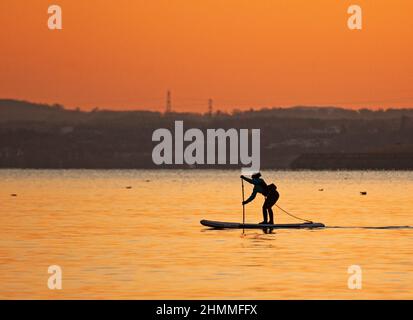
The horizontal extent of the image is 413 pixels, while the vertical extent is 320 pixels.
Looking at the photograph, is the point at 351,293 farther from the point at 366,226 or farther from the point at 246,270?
the point at 366,226

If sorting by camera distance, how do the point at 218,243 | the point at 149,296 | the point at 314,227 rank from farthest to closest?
1. the point at 314,227
2. the point at 218,243
3. the point at 149,296

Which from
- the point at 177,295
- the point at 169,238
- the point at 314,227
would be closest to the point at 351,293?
the point at 177,295

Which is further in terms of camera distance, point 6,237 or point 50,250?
point 6,237

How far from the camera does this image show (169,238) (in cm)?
4694

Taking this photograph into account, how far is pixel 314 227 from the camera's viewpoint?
5134 cm

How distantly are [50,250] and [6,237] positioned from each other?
6.71 m
